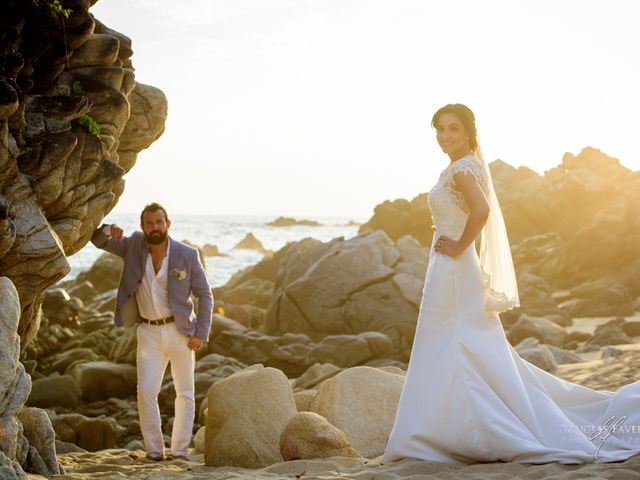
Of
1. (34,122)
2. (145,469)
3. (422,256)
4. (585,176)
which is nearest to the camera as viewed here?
(145,469)

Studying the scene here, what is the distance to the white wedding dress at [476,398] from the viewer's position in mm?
6512

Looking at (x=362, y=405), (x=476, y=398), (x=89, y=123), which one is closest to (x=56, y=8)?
(x=89, y=123)

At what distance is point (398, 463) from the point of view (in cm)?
661

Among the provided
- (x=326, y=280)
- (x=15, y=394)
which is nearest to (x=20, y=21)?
(x=15, y=394)

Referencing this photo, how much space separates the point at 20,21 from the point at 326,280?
14168 mm

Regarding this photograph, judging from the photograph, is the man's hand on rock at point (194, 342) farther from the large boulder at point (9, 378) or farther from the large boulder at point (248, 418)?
the large boulder at point (9, 378)

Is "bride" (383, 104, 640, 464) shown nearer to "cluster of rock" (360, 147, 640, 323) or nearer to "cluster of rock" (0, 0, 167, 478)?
"cluster of rock" (0, 0, 167, 478)

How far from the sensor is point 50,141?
871 cm

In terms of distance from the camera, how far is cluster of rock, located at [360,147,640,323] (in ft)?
83.2

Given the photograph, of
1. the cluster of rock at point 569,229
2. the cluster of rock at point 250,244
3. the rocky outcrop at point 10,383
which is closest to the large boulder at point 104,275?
the cluster of rock at point 569,229

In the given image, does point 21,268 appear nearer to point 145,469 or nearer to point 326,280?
point 145,469

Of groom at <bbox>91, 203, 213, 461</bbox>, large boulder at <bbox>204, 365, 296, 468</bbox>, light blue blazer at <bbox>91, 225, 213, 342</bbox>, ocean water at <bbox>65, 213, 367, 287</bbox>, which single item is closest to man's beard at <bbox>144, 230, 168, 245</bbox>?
groom at <bbox>91, 203, 213, 461</bbox>

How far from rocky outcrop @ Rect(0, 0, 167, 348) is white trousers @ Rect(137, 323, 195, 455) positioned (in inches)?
46.7

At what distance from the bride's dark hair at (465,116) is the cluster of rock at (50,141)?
13.5 feet
